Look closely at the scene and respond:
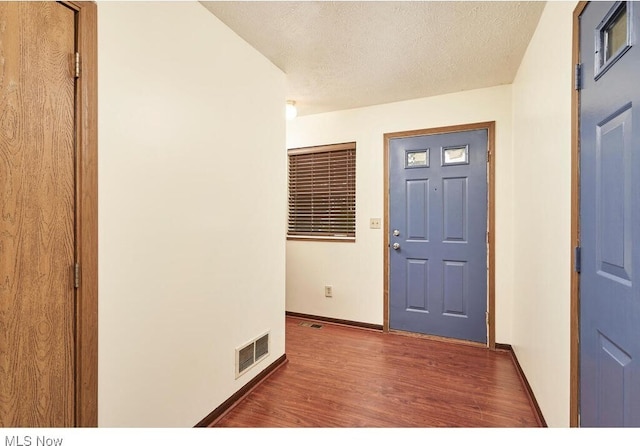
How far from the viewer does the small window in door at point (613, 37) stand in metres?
0.93

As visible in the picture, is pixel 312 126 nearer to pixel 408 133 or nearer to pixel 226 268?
pixel 408 133

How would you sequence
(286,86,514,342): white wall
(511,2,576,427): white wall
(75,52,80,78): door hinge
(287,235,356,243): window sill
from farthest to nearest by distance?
(287,235,356,243): window sill < (286,86,514,342): white wall < (511,2,576,427): white wall < (75,52,80,78): door hinge

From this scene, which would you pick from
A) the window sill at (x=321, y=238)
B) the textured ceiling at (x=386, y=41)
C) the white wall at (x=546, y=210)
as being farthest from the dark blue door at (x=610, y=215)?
the window sill at (x=321, y=238)

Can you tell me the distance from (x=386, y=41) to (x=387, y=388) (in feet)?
7.71

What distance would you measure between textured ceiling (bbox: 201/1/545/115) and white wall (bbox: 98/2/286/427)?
263mm

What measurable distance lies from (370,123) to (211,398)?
2.81 meters

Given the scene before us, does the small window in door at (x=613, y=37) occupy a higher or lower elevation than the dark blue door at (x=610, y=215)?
higher

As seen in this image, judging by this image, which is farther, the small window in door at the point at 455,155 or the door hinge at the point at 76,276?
the small window in door at the point at 455,155

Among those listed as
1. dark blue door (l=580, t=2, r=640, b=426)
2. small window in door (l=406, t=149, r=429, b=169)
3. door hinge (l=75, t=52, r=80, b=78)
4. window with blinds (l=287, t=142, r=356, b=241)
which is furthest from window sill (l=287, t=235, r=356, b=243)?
door hinge (l=75, t=52, r=80, b=78)

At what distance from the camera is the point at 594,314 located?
3.70ft

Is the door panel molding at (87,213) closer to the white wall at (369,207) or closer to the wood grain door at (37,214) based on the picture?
the wood grain door at (37,214)

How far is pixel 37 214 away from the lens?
108cm

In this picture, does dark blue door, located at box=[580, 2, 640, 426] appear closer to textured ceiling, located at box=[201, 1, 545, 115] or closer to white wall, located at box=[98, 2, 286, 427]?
textured ceiling, located at box=[201, 1, 545, 115]

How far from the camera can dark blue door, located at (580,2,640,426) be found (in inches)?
34.6
